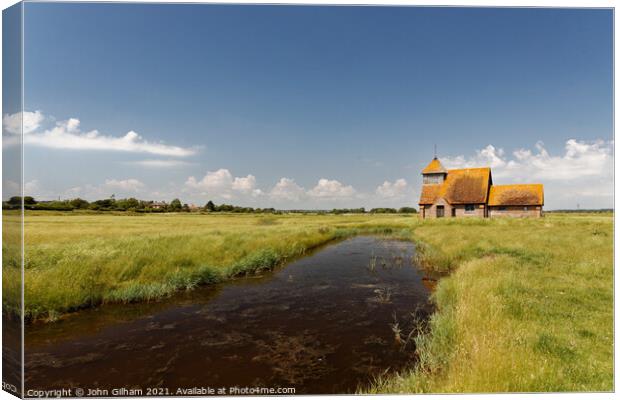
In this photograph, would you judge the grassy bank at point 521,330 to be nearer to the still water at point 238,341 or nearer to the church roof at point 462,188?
the still water at point 238,341

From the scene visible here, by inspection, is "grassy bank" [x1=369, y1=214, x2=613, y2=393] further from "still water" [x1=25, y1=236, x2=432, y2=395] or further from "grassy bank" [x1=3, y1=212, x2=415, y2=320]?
"grassy bank" [x1=3, y1=212, x2=415, y2=320]

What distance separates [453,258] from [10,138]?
59.1 feet

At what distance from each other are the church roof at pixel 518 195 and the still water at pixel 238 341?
79.6 ft

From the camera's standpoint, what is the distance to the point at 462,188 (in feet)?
116

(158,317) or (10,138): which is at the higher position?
(10,138)

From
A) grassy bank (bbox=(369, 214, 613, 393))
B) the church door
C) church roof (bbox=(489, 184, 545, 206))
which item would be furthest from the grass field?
the church door

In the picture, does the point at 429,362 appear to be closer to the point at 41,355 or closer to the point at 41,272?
the point at 41,355

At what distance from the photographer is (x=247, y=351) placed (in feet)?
25.2

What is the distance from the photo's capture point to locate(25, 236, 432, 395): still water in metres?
6.66

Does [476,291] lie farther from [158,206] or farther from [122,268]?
[158,206]

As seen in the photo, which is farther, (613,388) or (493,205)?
(493,205)

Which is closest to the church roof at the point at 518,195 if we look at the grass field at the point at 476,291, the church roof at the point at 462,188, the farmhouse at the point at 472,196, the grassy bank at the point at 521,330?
the farmhouse at the point at 472,196

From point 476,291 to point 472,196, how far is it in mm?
27487

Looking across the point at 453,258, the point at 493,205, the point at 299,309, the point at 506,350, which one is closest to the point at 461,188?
the point at 493,205
